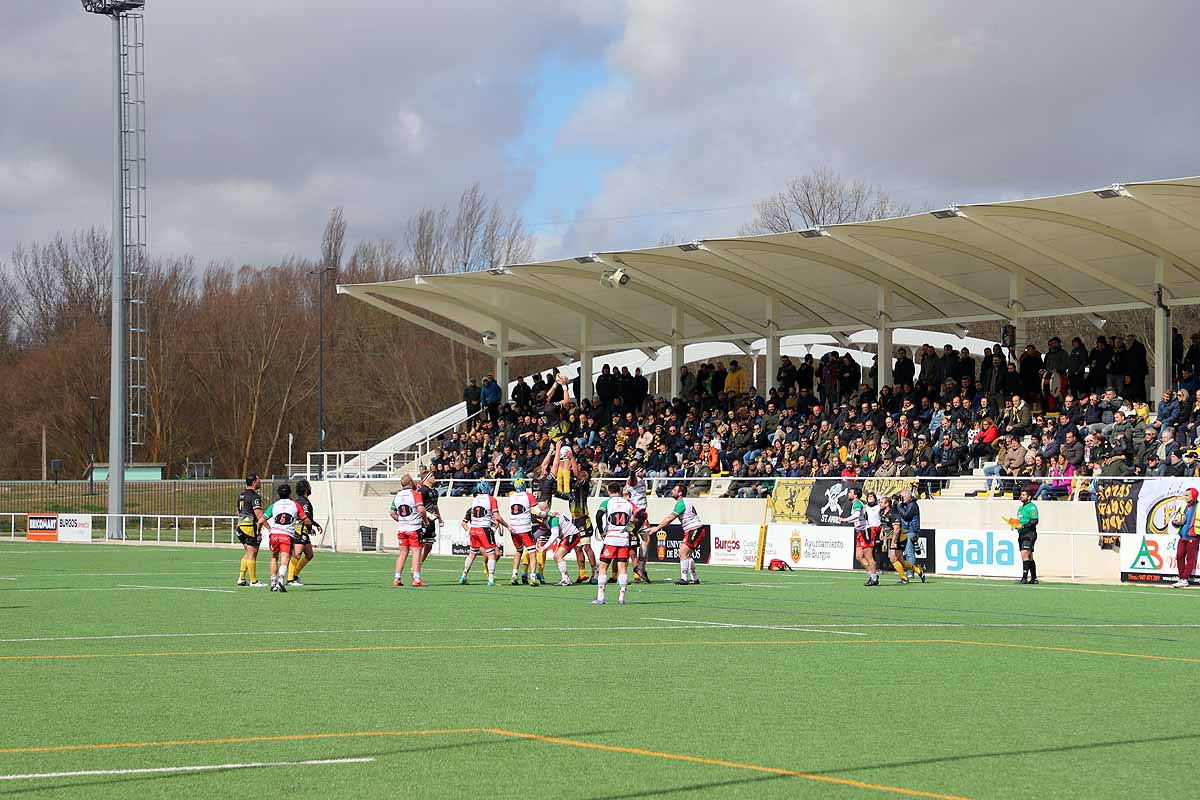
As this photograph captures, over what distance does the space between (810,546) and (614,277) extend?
1230 centimetres

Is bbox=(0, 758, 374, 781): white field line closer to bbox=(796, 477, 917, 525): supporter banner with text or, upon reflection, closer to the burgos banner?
the burgos banner

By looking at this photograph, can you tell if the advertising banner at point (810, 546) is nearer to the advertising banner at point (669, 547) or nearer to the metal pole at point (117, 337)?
the advertising banner at point (669, 547)

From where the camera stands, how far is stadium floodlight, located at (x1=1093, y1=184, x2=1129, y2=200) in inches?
1180

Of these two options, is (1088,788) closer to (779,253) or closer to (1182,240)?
(1182,240)

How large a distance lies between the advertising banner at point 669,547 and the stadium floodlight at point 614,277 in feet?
29.9

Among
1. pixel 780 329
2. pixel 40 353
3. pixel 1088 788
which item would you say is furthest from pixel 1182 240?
pixel 40 353

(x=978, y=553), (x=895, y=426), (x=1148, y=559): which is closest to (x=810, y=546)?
(x=978, y=553)

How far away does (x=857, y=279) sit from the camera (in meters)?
42.1

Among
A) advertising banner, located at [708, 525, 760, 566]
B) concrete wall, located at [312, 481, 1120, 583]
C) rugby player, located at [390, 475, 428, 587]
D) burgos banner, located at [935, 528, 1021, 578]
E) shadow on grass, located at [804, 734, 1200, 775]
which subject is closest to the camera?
shadow on grass, located at [804, 734, 1200, 775]

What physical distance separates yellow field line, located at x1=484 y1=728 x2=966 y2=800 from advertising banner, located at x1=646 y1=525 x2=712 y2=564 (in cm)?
2623

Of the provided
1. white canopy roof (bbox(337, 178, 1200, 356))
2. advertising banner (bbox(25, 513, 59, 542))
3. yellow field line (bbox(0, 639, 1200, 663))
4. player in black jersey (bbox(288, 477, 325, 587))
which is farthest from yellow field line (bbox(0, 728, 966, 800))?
advertising banner (bbox(25, 513, 59, 542))

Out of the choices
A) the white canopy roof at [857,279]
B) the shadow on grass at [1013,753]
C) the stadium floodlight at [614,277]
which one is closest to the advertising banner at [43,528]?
the white canopy roof at [857,279]

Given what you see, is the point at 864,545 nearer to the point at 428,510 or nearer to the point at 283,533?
the point at 428,510

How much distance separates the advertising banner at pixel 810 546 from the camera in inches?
1300
